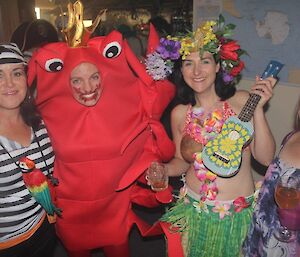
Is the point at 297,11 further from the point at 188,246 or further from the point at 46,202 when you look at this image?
the point at 46,202

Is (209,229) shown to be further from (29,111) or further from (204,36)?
(29,111)

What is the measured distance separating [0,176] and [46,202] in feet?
0.80

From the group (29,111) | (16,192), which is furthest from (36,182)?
(29,111)

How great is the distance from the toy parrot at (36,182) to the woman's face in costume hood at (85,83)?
1.25ft

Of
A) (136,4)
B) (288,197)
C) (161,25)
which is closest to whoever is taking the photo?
(288,197)

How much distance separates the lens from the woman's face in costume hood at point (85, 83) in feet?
5.50

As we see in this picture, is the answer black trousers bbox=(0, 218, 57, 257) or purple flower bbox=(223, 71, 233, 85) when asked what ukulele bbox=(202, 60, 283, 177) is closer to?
purple flower bbox=(223, 71, 233, 85)

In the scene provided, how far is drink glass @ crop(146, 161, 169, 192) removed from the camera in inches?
68.6

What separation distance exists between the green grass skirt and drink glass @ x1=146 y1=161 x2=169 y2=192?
0.15 meters

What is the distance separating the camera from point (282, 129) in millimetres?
2863

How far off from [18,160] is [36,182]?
5.0 inches

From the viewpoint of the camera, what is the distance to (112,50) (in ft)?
5.73

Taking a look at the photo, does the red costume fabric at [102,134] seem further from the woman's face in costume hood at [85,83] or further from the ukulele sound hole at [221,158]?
the ukulele sound hole at [221,158]

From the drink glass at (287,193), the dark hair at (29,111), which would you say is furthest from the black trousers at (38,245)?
the drink glass at (287,193)
